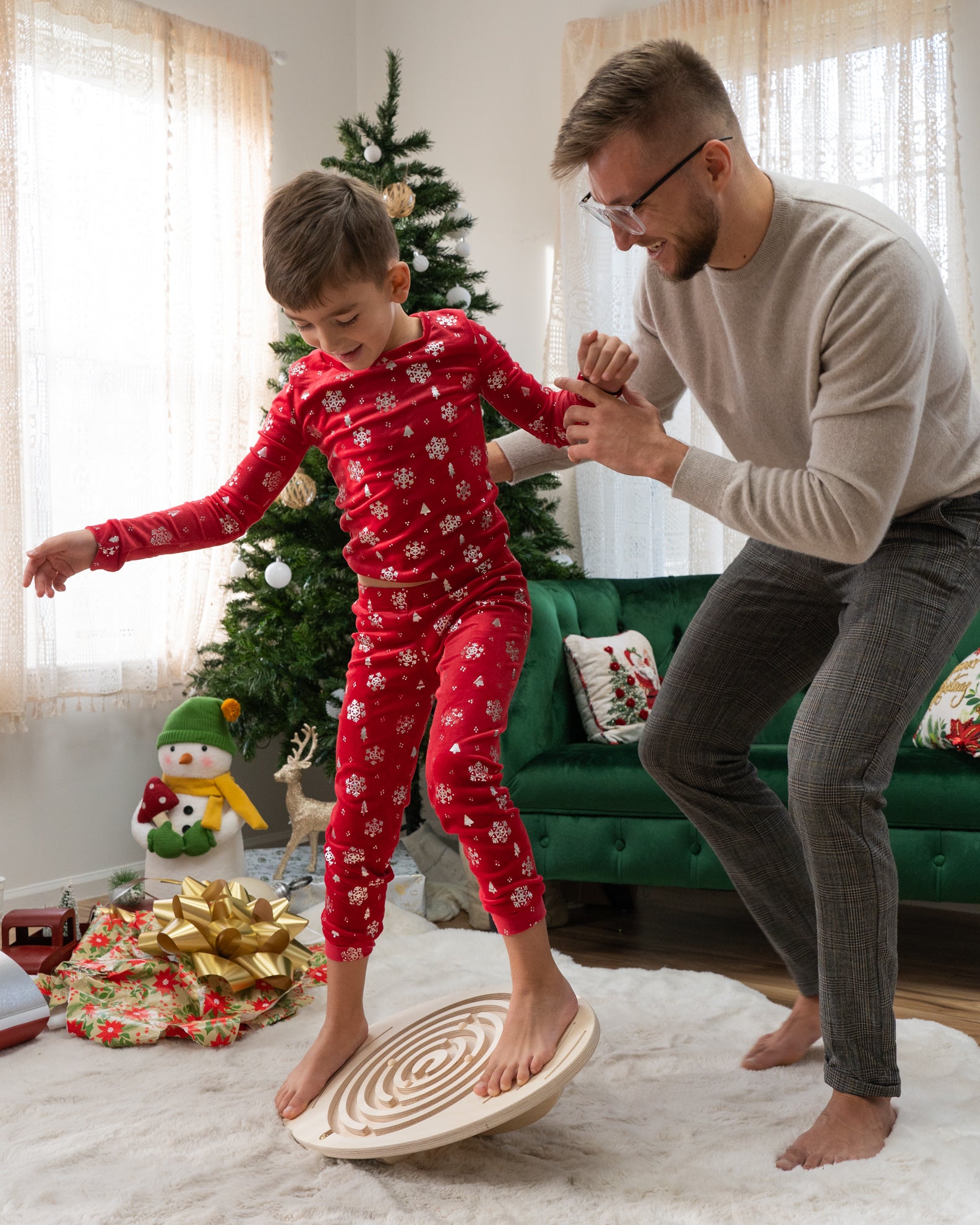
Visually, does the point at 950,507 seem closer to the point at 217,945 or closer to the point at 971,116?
the point at 217,945

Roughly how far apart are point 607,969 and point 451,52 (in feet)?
11.6

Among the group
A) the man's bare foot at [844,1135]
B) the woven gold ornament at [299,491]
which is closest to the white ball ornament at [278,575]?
the woven gold ornament at [299,491]

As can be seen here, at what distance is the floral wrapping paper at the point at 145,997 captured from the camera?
207 centimetres

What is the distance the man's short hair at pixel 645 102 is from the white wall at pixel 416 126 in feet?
8.10

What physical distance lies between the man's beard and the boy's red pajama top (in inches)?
11.9

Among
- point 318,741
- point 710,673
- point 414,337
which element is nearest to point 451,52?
point 318,741

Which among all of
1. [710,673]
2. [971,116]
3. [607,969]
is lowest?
[607,969]

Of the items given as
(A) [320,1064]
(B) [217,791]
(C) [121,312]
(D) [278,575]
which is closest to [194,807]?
(B) [217,791]

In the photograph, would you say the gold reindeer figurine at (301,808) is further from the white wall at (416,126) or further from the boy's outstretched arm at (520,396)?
the boy's outstretched arm at (520,396)

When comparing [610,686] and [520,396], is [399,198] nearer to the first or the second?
[610,686]

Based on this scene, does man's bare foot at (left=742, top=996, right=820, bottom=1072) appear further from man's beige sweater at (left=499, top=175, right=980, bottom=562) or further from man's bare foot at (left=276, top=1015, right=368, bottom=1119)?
man's beige sweater at (left=499, top=175, right=980, bottom=562)

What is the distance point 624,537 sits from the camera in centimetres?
383

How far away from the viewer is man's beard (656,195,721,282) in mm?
1537

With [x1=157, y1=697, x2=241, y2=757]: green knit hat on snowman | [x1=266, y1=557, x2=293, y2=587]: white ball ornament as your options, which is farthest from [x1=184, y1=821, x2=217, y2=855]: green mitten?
[x1=266, y1=557, x2=293, y2=587]: white ball ornament
